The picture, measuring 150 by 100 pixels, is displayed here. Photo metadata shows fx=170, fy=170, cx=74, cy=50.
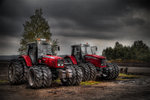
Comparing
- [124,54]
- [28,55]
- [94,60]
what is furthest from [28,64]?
[124,54]

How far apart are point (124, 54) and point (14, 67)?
8041 centimetres

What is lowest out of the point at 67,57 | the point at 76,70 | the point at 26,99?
the point at 26,99

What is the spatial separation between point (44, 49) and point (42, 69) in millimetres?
2322

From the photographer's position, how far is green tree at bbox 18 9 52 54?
33062 mm

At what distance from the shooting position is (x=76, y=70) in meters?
11.6

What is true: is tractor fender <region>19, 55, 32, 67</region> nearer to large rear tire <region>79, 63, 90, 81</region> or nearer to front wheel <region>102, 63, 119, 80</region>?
large rear tire <region>79, 63, 90, 81</region>

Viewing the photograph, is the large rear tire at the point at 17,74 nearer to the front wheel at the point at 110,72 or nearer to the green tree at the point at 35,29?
the front wheel at the point at 110,72

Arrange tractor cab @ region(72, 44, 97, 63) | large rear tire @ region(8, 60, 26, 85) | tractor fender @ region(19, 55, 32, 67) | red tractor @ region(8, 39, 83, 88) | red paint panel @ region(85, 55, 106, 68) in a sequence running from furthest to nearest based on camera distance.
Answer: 1. tractor cab @ region(72, 44, 97, 63)
2. red paint panel @ region(85, 55, 106, 68)
3. tractor fender @ region(19, 55, 32, 67)
4. large rear tire @ region(8, 60, 26, 85)
5. red tractor @ region(8, 39, 83, 88)

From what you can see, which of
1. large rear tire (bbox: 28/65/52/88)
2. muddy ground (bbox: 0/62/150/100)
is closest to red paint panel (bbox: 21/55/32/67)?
large rear tire (bbox: 28/65/52/88)

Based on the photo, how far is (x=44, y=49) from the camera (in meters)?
12.3

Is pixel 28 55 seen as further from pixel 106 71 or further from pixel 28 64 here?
pixel 106 71

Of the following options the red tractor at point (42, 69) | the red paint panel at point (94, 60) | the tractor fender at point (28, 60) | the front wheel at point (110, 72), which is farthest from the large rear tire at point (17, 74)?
the front wheel at point (110, 72)

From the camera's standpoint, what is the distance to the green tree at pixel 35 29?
33.1 metres

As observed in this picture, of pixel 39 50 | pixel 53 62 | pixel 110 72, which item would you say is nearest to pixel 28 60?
pixel 39 50
